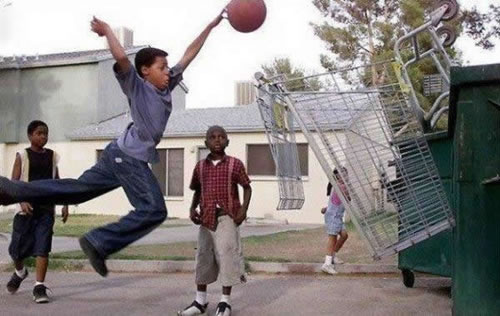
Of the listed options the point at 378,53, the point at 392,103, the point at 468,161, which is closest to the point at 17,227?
the point at 392,103

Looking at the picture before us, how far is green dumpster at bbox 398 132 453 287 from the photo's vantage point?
21.1ft

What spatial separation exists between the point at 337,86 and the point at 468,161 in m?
1.45

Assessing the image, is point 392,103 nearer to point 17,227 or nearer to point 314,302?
point 314,302

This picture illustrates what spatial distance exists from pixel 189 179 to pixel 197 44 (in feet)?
57.6

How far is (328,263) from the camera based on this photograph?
905cm

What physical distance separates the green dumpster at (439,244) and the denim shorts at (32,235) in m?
3.69

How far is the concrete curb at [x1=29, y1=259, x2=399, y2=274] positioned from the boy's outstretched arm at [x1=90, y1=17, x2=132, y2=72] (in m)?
5.27

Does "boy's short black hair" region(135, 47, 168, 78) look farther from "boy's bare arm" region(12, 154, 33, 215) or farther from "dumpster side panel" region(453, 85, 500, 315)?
"boy's bare arm" region(12, 154, 33, 215)

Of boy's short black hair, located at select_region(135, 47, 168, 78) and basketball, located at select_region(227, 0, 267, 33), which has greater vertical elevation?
basketball, located at select_region(227, 0, 267, 33)

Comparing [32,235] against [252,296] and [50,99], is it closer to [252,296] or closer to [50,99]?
[252,296]

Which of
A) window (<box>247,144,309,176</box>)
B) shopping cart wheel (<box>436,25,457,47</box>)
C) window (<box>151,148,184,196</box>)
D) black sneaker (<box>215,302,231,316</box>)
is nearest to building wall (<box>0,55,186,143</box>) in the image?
window (<box>151,148,184,196</box>)

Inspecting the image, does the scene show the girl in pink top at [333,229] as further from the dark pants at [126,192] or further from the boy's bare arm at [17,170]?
the dark pants at [126,192]

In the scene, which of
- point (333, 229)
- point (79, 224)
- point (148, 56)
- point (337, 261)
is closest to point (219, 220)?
point (148, 56)

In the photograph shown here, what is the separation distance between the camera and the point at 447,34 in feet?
24.2
